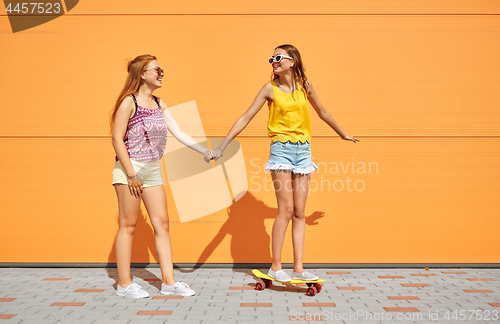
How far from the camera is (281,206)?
3383 mm

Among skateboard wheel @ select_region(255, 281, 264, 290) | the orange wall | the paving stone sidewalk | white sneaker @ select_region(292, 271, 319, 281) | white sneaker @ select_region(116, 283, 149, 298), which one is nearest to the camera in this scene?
the paving stone sidewalk

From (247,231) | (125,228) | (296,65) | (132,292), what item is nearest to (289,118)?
(296,65)

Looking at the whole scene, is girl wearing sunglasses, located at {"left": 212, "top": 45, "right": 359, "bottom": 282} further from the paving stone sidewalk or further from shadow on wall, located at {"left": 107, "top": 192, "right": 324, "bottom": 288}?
shadow on wall, located at {"left": 107, "top": 192, "right": 324, "bottom": 288}

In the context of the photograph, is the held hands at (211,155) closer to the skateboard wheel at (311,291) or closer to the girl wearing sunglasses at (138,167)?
the girl wearing sunglasses at (138,167)

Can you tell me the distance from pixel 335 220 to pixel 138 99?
2268 millimetres

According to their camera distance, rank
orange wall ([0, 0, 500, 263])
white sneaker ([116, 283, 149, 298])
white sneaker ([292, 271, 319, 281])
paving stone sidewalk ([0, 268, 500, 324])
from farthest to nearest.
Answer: orange wall ([0, 0, 500, 263])
white sneaker ([292, 271, 319, 281])
white sneaker ([116, 283, 149, 298])
paving stone sidewalk ([0, 268, 500, 324])

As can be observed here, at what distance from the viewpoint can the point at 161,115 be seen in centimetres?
335

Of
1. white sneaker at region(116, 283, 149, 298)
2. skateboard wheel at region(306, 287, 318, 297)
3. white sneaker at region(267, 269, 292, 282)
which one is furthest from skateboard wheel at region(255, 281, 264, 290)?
white sneaker at region(116, 283, 149, 298)

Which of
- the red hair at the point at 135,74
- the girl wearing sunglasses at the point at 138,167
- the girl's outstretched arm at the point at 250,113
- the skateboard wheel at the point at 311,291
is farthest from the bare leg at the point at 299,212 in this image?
the red hair at the point at 135,74

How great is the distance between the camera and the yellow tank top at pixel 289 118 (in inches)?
131

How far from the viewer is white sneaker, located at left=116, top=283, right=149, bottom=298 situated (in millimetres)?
3088

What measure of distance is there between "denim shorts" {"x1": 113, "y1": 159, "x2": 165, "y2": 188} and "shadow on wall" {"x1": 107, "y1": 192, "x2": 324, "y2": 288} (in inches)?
43.3

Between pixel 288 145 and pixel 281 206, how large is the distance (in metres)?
0.51

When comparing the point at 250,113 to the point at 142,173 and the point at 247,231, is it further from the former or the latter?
the point at 247,231
